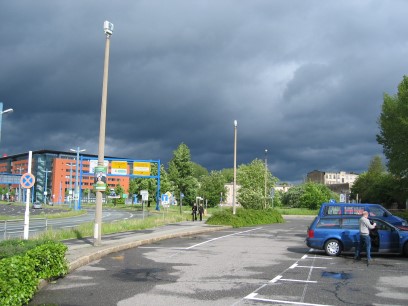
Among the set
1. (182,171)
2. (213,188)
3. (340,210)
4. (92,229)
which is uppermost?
(182,171)

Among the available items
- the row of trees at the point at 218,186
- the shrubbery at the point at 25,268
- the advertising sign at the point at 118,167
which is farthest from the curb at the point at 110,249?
the advertising sign at the point at 118,167

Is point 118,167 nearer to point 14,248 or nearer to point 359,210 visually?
point 359,210

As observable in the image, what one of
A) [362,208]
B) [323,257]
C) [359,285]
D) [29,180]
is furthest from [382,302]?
[362,208]

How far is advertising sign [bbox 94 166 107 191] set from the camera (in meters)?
16.6

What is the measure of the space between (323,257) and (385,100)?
39683 millimetres

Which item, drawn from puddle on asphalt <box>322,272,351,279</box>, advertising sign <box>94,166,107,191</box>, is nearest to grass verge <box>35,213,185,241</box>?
advertising sign <box>94,166,107,191</box>

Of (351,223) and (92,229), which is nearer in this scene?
(351,223)

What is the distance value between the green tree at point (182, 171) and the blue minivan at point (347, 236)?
4988cm

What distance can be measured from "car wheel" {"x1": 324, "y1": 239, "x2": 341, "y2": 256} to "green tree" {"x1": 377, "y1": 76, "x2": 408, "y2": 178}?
104 ft

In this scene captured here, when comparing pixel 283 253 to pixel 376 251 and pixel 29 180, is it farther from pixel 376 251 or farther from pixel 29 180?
pixel 29 180

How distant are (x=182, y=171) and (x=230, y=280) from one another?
5663cm

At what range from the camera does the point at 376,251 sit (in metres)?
15.6


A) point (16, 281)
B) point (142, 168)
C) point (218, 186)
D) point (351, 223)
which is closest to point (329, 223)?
point (351, 223)

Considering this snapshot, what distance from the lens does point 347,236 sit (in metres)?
16.2
